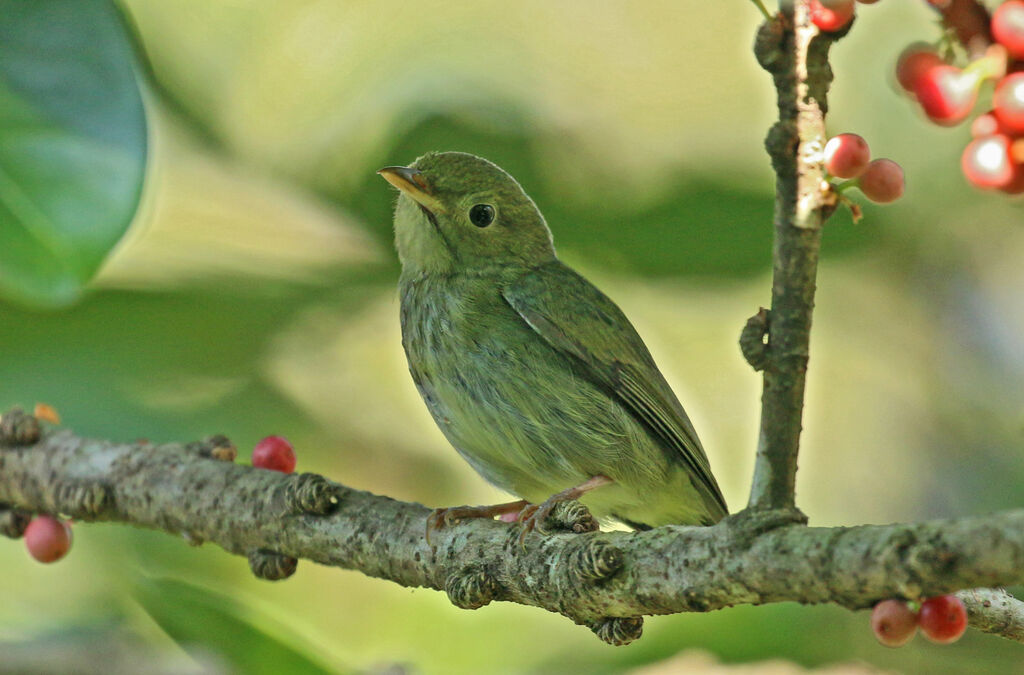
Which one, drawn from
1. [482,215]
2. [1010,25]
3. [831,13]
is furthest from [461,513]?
[1010,25]

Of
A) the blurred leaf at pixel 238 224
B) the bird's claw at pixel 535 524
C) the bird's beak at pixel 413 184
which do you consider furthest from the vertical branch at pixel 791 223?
the blurred leaf at pixel 238 224

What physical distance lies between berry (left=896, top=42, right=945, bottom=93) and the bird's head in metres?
2.25

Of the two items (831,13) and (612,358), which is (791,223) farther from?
(612,358)

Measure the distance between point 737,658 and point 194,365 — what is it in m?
2.39

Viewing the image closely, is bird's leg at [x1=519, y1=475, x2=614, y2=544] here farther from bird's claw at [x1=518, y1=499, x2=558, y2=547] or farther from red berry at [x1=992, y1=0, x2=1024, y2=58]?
red berry at [x1=992, y1=0, x2=1024, y2=58]

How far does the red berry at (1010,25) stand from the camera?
170cm

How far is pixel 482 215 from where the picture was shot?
414 cm

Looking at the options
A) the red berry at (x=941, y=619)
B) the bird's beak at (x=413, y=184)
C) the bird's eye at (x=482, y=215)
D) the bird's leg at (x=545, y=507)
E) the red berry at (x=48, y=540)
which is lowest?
the red berry at (x=941, y=619)

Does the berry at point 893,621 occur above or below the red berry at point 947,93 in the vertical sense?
below

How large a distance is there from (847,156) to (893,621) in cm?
75

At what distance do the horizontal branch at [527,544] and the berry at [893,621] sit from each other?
0.10ft

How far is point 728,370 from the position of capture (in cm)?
527

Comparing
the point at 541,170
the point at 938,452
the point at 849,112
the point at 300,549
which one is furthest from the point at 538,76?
the point at 300,549

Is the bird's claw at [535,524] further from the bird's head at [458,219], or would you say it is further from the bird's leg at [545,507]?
the bird's head at [458,219]
